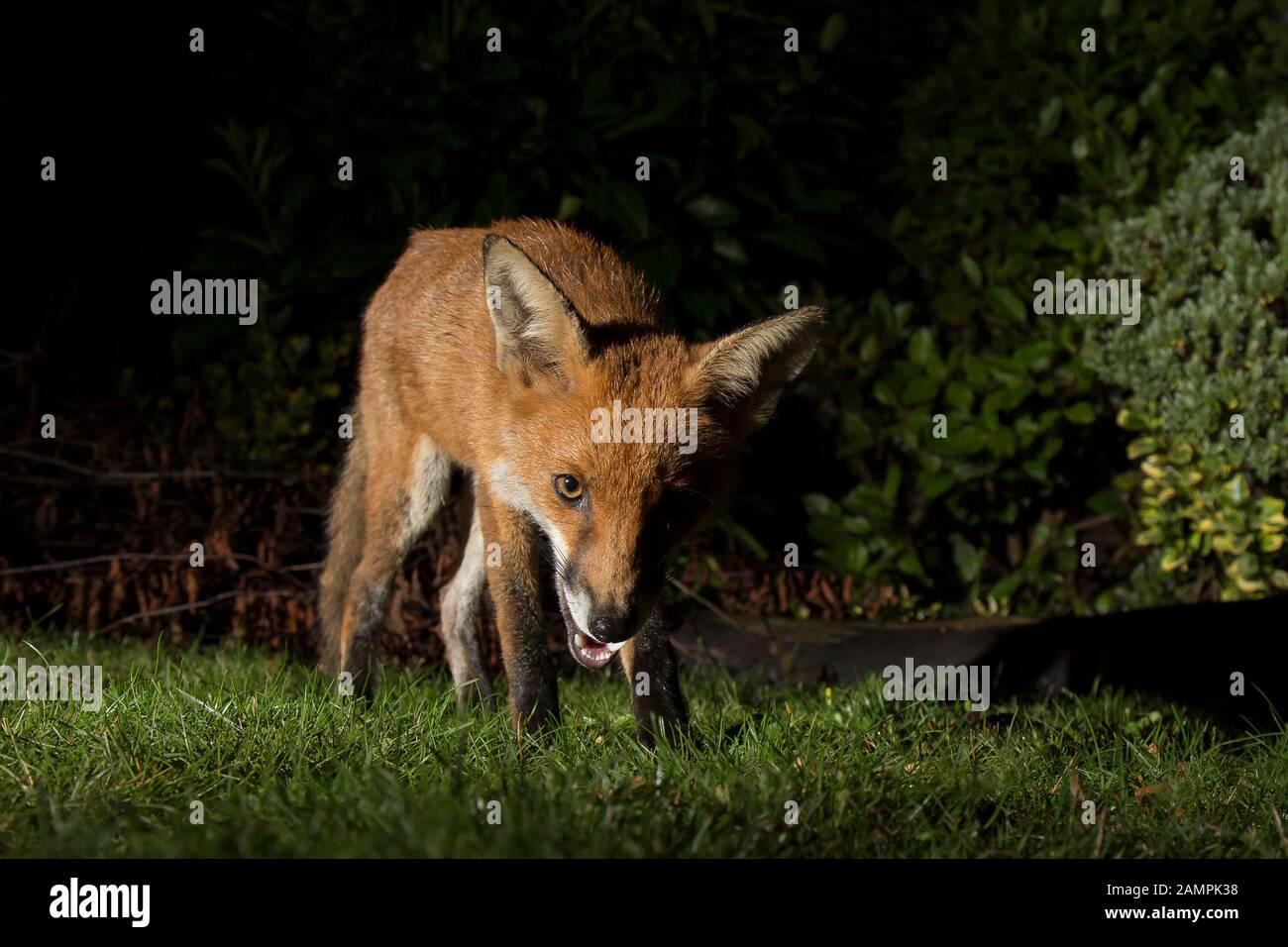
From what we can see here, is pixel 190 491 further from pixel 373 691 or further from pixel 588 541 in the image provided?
pixel 588 541

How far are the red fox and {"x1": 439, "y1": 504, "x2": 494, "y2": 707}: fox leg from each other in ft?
0.06

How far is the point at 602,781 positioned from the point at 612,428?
962mm

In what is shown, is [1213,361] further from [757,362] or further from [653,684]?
[653,684]

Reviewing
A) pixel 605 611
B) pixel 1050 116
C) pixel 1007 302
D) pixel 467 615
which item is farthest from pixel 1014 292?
pixel 605 611

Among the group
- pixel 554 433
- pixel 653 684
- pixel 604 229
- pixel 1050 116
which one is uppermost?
pixel 1050 116

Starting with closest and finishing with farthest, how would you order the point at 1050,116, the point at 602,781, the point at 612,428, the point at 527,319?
the point at 602,781, the point at 612,428, the point at 527,319, the point at 1050,116

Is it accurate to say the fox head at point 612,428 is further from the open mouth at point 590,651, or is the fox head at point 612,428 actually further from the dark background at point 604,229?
the dark background at point 604,229

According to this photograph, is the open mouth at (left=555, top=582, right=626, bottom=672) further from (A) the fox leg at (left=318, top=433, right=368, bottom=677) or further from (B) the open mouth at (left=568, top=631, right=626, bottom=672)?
(A) the fox leg at (left=318, top=433, right=368, bottom=677)

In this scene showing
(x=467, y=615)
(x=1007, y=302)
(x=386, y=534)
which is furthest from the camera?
(x=1007, y=302)

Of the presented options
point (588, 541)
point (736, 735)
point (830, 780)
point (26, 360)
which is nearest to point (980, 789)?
point (830, 780)

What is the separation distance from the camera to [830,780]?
3111mm

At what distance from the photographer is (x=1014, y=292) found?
5.91 m

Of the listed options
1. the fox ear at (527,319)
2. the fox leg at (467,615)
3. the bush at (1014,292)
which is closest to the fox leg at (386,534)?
the fox leg at (467,615)
